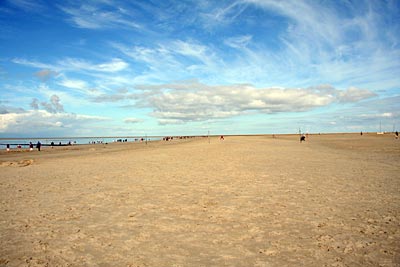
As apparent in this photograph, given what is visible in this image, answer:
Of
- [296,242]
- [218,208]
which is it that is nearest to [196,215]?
[218,208]

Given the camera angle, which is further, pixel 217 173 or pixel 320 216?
pixel 217 173

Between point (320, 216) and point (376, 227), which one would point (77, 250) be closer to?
point (320, 216)

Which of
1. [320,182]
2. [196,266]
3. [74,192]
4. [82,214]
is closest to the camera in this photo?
[196,266]

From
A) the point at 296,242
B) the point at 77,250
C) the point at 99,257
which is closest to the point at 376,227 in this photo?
the point at 296,242

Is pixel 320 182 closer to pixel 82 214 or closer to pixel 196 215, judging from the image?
pixel 196 215

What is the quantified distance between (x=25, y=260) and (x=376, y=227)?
852 cm

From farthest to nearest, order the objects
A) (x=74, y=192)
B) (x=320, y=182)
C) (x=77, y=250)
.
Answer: (x=320, y=182) → (x=74, y=192) → (x=77, y=250)

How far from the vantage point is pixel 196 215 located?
8398 mm

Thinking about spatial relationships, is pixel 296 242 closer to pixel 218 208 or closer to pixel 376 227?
pixel 376 227

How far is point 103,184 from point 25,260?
872 centimetres

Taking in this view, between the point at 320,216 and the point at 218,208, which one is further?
the point at 218,208

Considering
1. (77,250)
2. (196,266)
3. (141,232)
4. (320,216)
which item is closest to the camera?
(196,266)

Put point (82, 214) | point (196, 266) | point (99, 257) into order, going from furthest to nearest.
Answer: point (82, 214) < point (99, 257) < point (196, 266)

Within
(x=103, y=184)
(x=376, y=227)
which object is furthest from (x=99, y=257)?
(x=103, y=184)
